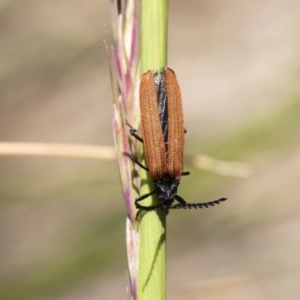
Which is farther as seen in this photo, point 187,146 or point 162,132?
point 187,146

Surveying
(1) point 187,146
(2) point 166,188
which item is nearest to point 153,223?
(2) point 166,188

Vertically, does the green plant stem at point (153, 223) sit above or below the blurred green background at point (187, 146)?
below

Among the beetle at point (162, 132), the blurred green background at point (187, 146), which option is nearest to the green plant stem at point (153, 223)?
the beetle at point (162, 132)

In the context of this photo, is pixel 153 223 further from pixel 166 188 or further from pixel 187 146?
pixel 187 146

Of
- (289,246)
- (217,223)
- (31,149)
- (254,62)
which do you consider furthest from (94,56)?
(31,149)

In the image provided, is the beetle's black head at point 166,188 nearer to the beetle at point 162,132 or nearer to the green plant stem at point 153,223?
the beetle at point 162,132

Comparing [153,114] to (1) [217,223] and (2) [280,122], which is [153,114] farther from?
(1) [217,223]
